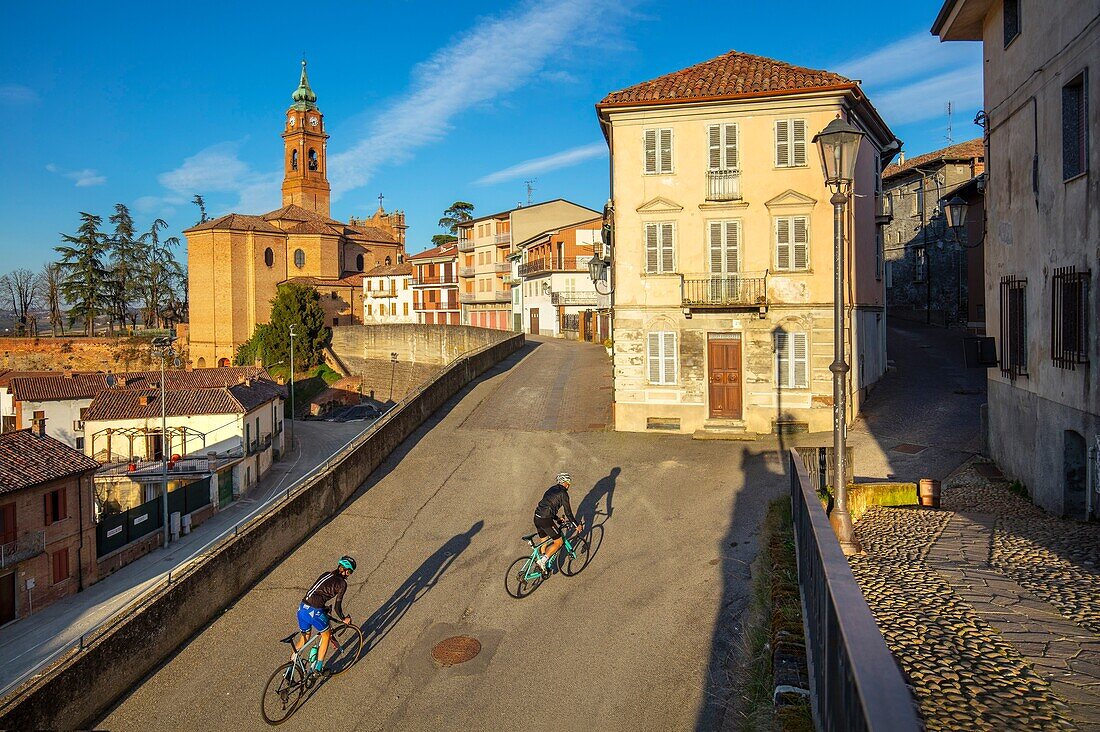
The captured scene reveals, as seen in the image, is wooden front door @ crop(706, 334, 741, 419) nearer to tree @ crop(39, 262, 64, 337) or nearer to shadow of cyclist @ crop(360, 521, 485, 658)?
shadow of cyclist @ crop(360, 521, 485, 658)

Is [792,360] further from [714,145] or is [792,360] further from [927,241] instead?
[927,241]

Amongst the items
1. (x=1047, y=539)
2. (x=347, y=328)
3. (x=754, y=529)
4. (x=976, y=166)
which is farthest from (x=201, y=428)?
(x=976, y=166)

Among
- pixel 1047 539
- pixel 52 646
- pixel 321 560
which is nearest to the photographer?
pixel 1047 539

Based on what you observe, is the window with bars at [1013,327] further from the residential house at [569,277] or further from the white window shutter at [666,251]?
the residential house at [569,277]

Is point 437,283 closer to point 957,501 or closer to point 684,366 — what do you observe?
point 684,366

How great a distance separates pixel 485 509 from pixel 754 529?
211 inches

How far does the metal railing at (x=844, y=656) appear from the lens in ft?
11.3

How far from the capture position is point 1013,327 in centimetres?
1465

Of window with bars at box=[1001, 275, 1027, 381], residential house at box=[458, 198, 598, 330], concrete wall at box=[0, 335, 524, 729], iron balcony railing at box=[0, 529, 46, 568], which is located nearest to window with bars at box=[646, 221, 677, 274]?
window with bars at box=[1001, 275, 1027, 381]

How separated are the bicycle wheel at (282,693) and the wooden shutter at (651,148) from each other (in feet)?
56.1

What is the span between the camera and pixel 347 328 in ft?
241

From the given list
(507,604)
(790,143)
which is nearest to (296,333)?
(790,143)

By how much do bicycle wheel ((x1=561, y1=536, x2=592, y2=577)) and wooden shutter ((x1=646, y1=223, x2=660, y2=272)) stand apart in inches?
430

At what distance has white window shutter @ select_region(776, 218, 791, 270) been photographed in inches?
829
